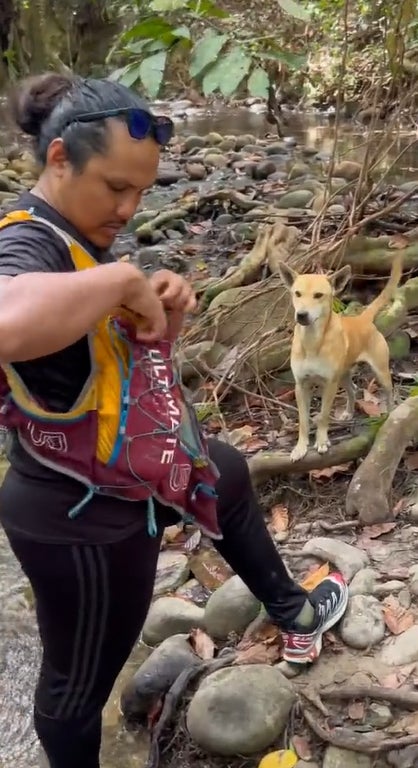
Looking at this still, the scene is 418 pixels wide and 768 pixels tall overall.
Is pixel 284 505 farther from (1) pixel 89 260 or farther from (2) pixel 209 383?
(1) pixel 89 260

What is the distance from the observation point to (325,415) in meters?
3.94

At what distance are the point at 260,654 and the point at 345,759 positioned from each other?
51 centimetres

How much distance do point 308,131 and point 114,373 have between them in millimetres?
15714

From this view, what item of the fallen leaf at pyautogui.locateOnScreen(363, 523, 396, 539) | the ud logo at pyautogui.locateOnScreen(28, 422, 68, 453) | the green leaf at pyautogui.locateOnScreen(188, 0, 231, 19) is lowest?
the fallen leaf at pyautogui.locateOnScreen(363, 523, 396, 539)

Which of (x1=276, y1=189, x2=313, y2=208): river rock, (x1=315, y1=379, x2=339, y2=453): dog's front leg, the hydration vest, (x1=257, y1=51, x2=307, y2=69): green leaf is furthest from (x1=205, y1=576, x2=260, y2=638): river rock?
(x1=276, y1=189, x2=313, y2=208): river rock

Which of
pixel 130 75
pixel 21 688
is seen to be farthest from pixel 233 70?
pixel 21 688

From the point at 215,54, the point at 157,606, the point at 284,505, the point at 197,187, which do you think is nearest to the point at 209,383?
the point at 284,505

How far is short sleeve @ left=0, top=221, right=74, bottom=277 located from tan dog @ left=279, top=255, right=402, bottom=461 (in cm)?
198

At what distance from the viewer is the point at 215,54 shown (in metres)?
2.58

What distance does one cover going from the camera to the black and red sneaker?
2.77 meters

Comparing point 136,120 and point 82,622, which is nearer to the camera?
point 136,120

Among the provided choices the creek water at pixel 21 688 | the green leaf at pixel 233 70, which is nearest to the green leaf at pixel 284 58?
the green leaf at pixel 233 70

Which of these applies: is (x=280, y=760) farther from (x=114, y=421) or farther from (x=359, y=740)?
(x=114, y=421)

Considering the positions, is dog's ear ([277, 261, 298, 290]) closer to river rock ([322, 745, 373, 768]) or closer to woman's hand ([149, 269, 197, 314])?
woman's hand ([149, 269, 197, 314])
